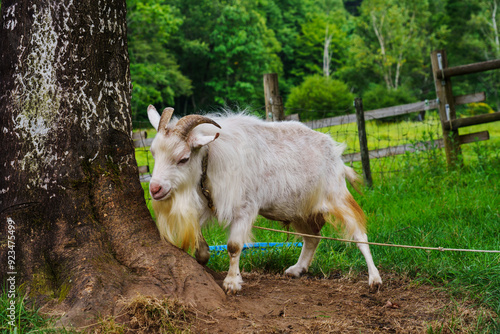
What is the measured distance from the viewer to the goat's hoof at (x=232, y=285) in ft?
12.5

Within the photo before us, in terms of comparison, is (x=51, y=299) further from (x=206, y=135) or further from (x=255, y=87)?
(x=255, y=87)

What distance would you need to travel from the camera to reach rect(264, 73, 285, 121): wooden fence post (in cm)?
719

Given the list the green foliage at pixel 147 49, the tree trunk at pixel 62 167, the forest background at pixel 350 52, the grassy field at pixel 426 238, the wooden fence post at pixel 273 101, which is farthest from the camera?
the forest background at pixel 350 52

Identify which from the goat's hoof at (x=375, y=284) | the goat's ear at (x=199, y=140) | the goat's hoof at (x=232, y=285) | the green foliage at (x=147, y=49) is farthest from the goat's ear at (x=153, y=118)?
the green foliage at (x=147, y=49)

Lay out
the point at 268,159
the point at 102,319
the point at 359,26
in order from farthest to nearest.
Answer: the point at 359,26
the point at 268,159
the point at 102,319

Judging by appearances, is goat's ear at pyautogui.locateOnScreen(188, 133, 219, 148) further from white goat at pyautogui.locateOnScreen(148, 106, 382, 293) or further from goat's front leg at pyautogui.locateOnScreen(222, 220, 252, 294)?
goat's front leg at pyautogui.locateOnScreen(222, 220, 252, 294)

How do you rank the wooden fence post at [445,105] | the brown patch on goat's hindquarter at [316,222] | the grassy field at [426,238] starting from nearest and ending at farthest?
the grassy field at [426,238] < the brown patch on goat's hindquarter at [316,222] < the wooden fence post at [445,105]

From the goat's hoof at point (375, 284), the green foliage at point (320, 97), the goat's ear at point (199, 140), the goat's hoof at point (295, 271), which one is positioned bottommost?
the goat's hoof at point (375, 284)

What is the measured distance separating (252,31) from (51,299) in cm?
3939

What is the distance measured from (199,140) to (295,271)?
1.78m

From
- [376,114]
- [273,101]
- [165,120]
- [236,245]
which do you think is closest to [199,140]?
[165,120]

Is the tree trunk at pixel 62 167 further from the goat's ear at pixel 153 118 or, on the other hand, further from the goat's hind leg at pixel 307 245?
the goat's hind leg at pixel 307 245

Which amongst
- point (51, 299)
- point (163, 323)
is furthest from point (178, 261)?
point (51, 299)

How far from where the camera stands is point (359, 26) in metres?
39.7
